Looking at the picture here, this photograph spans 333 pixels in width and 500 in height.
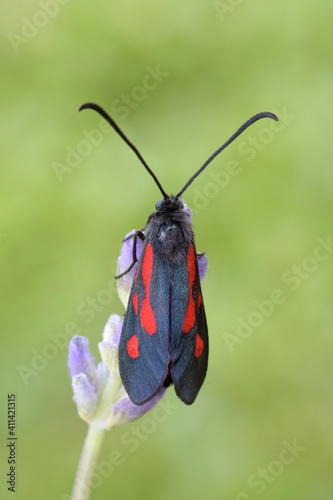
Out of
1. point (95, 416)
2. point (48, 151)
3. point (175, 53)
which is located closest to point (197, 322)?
point (95, 416)

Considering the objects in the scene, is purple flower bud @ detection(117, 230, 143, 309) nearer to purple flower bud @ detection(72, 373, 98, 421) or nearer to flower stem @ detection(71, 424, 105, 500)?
purple flower bud @ detection(72, 373, 98, 421)

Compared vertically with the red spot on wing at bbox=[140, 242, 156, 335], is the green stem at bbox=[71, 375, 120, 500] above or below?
below

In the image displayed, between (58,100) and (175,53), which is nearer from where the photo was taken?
(58,100)

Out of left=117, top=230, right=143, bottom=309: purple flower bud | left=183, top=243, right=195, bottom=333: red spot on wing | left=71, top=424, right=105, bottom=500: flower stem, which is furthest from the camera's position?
left=117, top=230, right=143, bottom=309: purple flower bud

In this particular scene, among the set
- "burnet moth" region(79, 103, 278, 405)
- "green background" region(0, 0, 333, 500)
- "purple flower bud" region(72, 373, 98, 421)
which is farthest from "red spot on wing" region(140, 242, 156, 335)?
"green background" region(0, 0, 333, 500)

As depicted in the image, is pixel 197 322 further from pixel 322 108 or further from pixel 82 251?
pixel 322 108

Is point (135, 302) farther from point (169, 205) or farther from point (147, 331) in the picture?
point (169, 205)
